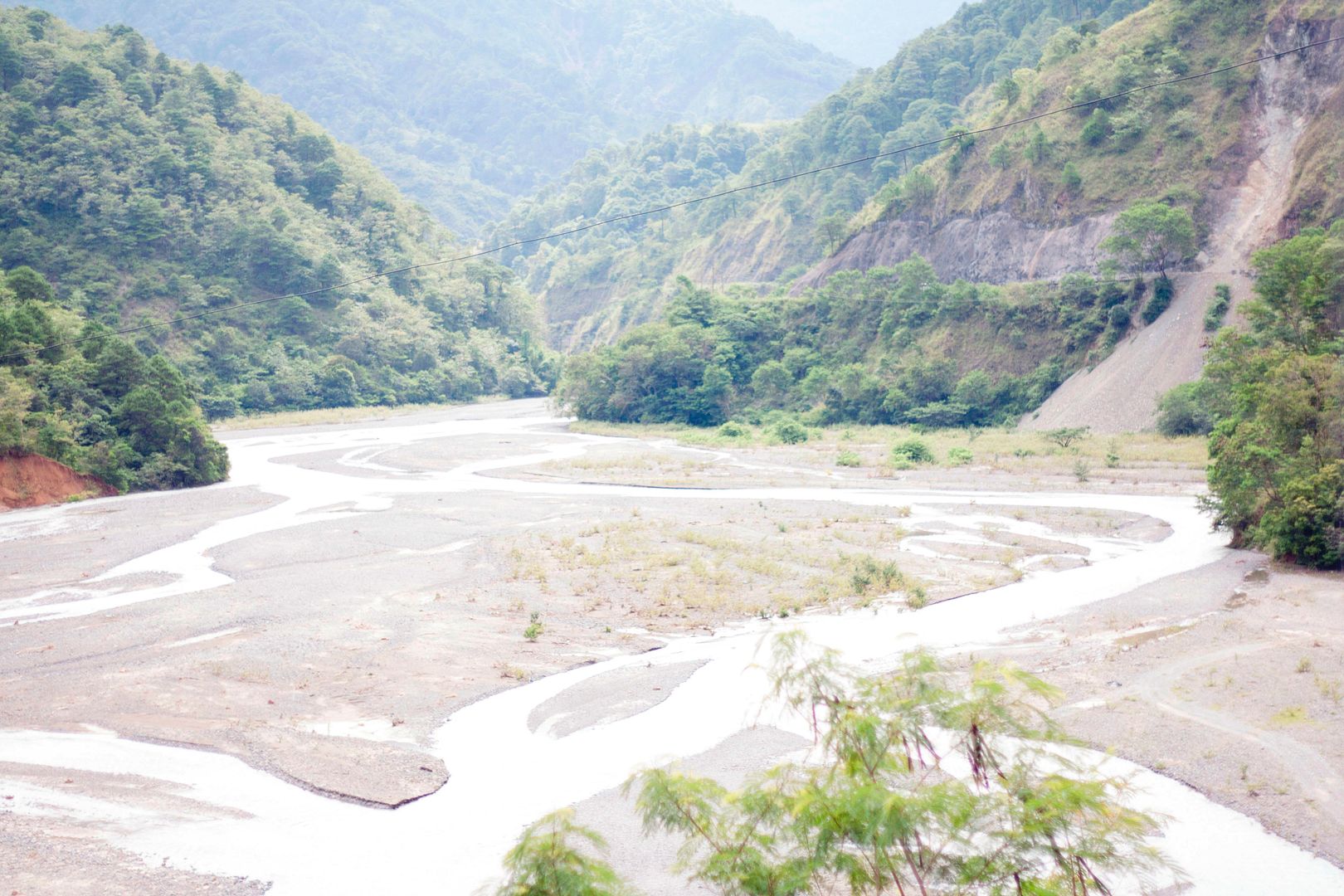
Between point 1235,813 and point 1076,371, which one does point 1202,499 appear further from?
point 1076,371

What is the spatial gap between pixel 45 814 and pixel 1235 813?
12.6m

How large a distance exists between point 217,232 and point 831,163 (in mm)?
62359

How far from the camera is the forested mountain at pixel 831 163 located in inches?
4026

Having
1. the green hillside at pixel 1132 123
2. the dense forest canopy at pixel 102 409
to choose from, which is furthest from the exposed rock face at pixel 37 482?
the green hillside at pixel 1132 123

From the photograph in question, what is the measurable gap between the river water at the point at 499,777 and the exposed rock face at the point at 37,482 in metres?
15.5

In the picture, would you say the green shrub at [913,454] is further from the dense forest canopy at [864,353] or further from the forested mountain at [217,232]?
the forested mountain at [217,232]

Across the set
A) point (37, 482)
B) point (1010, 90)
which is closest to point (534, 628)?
point (37, 482)

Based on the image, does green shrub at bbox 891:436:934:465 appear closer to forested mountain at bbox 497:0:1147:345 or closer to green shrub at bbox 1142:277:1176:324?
green shrub at bbox 1142:277:1176:324

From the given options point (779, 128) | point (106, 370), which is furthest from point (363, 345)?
point (779, 128)

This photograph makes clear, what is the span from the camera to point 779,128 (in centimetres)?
17812

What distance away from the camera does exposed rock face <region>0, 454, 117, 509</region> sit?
3578cm

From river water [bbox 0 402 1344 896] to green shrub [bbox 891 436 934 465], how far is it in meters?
20.1

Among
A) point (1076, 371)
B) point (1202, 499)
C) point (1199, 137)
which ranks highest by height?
point (1199, 137)

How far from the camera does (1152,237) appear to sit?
5241 centimetres
